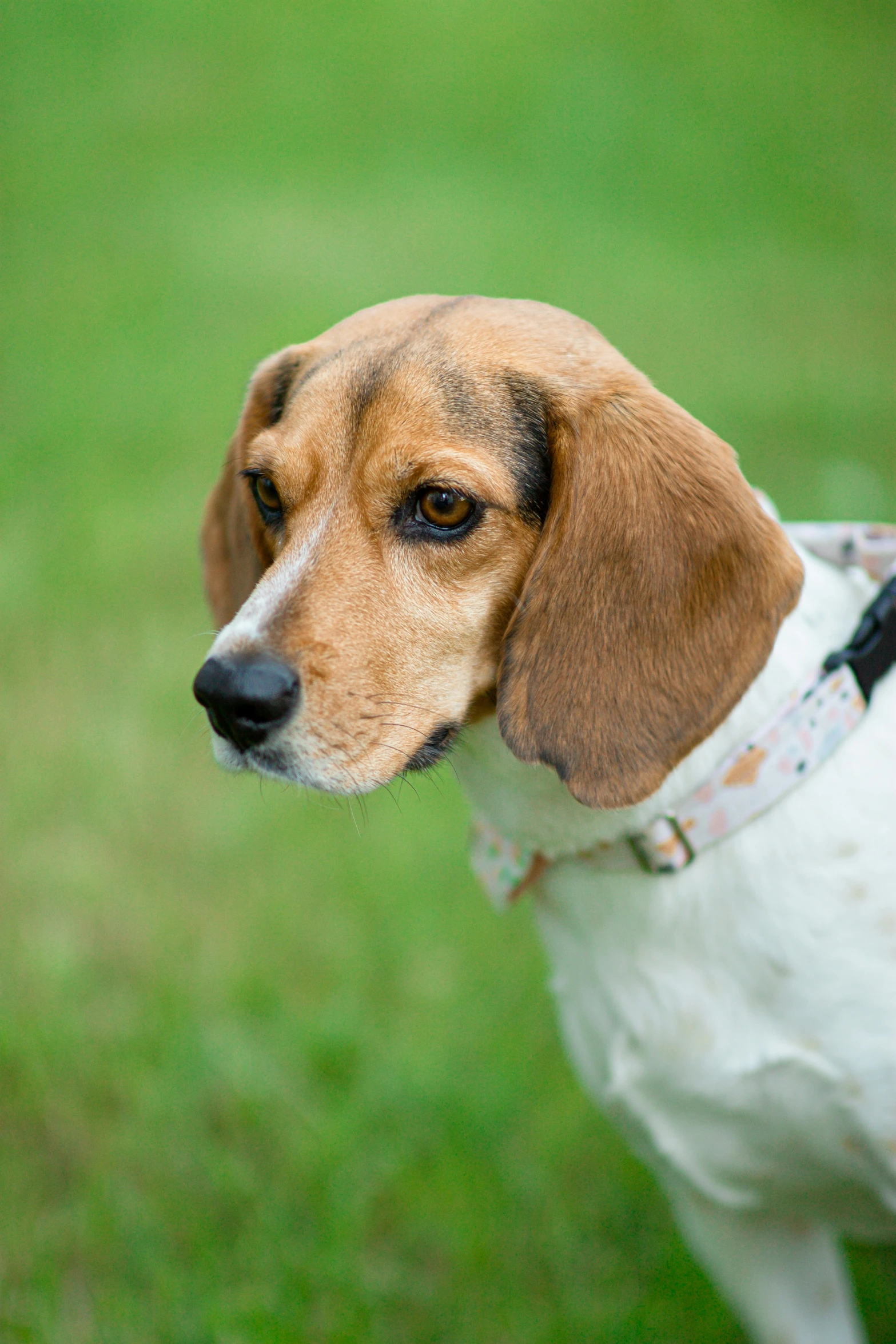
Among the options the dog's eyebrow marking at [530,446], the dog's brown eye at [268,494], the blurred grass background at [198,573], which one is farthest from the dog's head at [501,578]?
the blurred grass background at [198,573]

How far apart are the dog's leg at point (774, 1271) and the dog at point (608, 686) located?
26 centimetres

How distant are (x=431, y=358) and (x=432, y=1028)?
2629 millimetres

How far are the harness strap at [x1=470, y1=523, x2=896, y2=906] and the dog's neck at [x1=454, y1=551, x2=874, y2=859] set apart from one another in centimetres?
3

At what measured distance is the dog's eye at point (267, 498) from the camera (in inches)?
103

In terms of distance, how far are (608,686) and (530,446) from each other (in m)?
0.54

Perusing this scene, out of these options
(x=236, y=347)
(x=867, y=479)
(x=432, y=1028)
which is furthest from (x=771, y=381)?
(x=432, y=1028)

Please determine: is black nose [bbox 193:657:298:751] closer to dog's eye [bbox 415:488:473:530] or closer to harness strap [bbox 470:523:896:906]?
dog's eye [bbox 415:488:473:530]

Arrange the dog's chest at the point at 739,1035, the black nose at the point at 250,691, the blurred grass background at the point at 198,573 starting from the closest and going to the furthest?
the black nose at the point at 250,691, the dog's chest at the point at 739,1035, the blurred grass background at the point at 198,573

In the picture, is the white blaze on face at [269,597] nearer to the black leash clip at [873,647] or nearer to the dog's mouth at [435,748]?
the dog's mouth at [435,748]

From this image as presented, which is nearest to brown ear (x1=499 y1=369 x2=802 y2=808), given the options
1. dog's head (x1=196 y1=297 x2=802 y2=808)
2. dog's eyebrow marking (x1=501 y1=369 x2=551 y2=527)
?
dog's head (x1=196 y1=297 x2=802 y2=808)

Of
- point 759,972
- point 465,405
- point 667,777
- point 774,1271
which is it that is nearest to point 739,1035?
point 759,972

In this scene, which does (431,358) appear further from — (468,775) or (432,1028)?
(432,1028)

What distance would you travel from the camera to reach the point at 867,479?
8.42 m

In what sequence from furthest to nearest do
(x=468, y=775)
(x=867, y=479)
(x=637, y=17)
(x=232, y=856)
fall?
(x=637, y=17)
(x=867, y=479)
(x=232, y=856)
(x=468, y=775)
